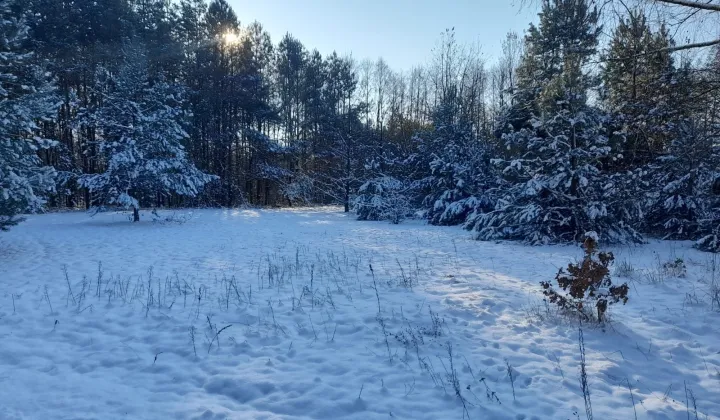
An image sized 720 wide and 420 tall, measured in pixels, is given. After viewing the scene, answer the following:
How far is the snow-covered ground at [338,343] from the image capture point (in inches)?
136

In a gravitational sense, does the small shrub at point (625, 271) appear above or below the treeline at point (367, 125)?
below

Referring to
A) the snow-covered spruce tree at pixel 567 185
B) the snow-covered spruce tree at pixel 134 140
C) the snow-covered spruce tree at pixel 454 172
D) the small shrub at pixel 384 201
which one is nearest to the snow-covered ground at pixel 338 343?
the snow-covered spruce tree at pixel 567 185

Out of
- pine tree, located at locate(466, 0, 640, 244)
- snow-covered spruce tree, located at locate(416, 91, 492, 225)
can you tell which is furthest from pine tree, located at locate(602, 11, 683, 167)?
snow-covered spruce tree, located at locate(416, 91, 492, 225)

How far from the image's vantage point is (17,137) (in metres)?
10.5

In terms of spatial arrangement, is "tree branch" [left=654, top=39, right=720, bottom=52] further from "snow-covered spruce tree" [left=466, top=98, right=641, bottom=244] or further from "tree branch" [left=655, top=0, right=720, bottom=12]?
"snow-covered spruce tree" [left=466, top=98, right=641, bottom=244]

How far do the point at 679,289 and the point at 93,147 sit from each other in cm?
2848

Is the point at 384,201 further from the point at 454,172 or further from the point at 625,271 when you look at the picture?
the point at 625,271

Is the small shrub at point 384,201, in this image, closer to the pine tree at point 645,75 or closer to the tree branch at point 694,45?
the pine tree at point 645,75

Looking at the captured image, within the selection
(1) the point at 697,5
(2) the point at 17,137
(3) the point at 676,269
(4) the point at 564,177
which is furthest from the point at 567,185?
(2) the point at 17,137

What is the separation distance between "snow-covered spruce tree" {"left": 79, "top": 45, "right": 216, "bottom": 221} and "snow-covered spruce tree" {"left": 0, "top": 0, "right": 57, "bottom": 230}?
5.45 metres

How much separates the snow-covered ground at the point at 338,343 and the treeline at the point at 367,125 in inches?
116

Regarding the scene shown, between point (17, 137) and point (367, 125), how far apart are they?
74.9 ft

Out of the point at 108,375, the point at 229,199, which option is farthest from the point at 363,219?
the point at 108,375

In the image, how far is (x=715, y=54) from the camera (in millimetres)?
5766
